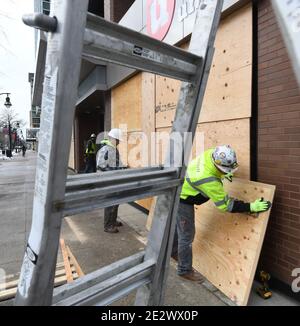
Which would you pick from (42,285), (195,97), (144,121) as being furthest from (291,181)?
(144,121)

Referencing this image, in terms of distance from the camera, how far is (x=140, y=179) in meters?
1.58

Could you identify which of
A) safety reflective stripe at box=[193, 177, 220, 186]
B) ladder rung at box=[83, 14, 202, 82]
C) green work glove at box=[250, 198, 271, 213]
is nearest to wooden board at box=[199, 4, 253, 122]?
safety reflective stripe at box=[193, 177, 220, 186]

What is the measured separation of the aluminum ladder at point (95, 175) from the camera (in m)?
1.14

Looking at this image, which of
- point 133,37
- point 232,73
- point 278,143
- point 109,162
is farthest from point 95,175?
point 109,162

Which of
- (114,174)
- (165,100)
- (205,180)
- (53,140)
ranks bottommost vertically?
(205,180)

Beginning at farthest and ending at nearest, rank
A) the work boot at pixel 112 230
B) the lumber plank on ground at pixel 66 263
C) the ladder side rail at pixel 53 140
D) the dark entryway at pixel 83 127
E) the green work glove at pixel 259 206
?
the dark entryway at pixel 83 127 < the work boot at pixel 112 230 < the lumber plank on ground at pixel 66 263 < the green work glove at pixel 259 206 < the ladder side rail at pixel 53 140

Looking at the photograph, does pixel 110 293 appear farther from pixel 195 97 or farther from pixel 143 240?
pixel 143 240

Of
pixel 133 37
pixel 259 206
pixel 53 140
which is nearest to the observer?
pixel 53 140

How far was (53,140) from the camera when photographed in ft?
3.76

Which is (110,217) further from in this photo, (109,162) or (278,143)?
(278,143)

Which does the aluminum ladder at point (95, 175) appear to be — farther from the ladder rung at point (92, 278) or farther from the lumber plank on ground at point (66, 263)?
the lumber plank on ground at point (66, 263)

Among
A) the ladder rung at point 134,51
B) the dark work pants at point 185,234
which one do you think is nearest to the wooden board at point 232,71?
the dark work pants at point 185,234

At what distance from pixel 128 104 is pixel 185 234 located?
5.05 m

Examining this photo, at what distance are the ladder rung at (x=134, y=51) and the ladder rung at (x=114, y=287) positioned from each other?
1027mm
